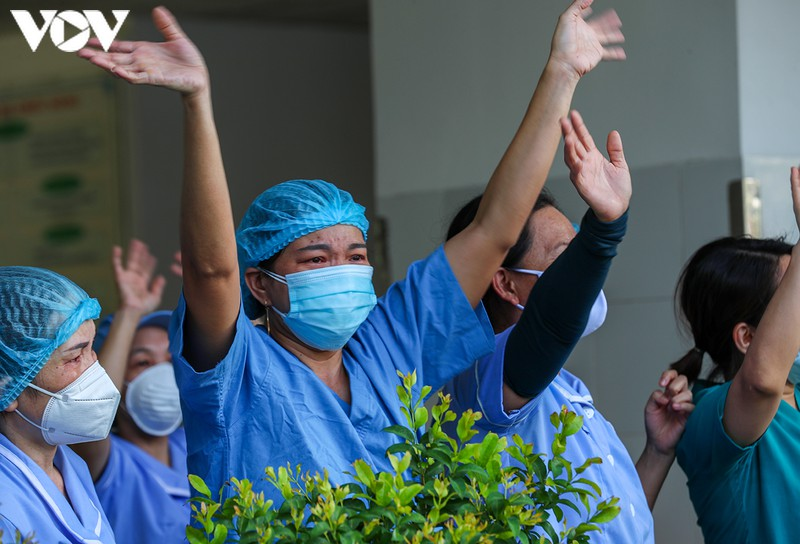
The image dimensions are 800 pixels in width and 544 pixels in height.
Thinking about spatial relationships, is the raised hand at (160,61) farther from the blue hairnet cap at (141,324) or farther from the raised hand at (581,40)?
the blue hairnet cap at (141,324)

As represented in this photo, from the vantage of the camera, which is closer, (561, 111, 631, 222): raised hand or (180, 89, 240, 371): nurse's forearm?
(180, 89, 240, 371): nurse's forearm

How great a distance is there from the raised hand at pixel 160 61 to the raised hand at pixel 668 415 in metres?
1.62

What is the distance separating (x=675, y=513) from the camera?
409 cm

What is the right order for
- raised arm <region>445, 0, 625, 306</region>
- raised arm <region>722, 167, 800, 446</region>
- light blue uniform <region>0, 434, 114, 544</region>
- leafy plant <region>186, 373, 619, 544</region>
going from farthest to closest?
1. raised arm <region>722, 167, 800, 446</region>
2. raised arm <region>445, 0, 625, 306</region>
3. light blue uniform <region>0, 434, 114, 544</region>
4. leafy plant <region>186, 373, 619, 544</region>

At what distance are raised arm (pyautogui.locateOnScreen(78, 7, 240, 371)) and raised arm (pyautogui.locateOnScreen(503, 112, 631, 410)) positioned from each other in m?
0.69

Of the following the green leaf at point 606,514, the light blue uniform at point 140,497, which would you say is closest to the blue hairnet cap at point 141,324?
the light blue uniform at point 140,497

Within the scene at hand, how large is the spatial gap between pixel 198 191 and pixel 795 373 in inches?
69.8

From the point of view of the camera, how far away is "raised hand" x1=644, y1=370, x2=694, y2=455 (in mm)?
3176

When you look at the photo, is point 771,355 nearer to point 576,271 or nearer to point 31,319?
point 576,271

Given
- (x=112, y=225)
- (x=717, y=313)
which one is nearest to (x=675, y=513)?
(x=717, y=313)

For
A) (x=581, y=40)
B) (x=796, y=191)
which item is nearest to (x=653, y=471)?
(x=796, y=191)

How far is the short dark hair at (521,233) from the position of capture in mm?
2922

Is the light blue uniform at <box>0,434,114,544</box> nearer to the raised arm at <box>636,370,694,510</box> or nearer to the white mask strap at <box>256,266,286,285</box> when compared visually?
the white mask strap at <box>256,266,286,285</box>

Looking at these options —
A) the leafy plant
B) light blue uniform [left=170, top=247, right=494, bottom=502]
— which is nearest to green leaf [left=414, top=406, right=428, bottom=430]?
the leafy plant
